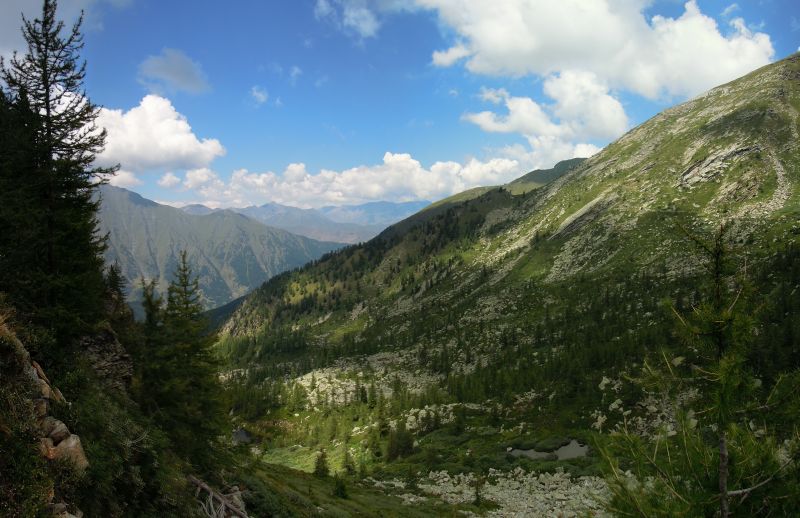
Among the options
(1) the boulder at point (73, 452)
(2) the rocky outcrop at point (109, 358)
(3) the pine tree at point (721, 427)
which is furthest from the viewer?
(2) the rocky outcrop at point (109, 358)

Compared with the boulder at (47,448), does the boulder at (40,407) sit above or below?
above

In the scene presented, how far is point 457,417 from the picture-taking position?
85312 millimetres

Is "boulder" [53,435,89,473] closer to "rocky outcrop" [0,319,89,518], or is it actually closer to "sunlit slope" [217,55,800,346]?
"rocky outcrop" [0,319,89,518]

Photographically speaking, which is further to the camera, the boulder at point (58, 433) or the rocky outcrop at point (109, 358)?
the rocky outcrop at point (109, 358)

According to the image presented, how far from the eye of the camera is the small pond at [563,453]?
58344 millimetres

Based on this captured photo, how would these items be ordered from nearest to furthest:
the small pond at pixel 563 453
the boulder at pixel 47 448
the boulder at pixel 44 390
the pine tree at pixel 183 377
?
the boulder at pixel 47 448 < the boulder at pixel 44 390 < the pine tree at pixel 183 377 < the small pond at pixel 563 453

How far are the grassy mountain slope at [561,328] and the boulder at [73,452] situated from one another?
18844 mm

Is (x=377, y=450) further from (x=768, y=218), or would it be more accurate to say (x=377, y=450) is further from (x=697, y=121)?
(x=697, y=121)

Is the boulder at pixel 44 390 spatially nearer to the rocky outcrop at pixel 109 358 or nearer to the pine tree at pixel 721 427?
the rocky outcrop at pixel 109 358

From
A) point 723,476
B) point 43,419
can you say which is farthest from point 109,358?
point 723,476

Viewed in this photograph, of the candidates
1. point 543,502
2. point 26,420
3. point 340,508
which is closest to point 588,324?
point 543,502

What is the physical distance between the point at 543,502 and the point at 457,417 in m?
43.5

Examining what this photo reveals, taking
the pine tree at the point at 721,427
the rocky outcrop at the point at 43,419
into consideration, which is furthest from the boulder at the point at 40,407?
the pine tree at the point at 721,427

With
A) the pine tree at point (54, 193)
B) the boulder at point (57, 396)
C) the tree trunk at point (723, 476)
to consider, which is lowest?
the tree trunk at point (723, 476)
